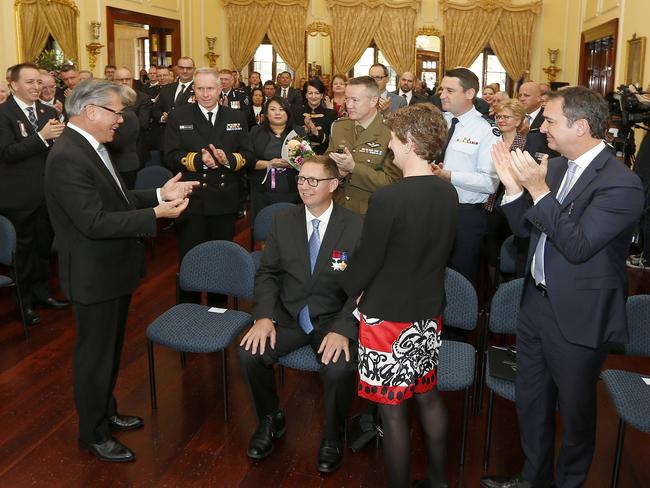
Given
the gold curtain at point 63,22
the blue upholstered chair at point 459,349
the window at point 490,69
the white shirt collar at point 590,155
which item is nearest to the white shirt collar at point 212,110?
the blue upholstered chair at point 459,349

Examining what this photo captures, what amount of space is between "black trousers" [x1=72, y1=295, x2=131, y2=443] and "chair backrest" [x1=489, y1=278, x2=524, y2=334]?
69.2 inches

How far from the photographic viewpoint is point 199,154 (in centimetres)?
426

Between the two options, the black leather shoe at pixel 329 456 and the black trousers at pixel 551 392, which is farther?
the black leather shoe at pixel 329 456

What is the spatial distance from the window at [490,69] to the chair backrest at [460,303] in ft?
38.6

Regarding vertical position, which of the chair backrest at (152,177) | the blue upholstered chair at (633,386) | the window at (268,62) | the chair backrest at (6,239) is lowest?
the blue upholstered chair at (633,386)

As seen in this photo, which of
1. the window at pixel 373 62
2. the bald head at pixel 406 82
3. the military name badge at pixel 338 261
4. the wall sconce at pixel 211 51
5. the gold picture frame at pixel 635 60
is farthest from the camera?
the window at pixel 373 62

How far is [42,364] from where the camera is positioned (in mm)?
3979

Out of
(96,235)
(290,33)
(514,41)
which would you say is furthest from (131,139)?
(514,41)

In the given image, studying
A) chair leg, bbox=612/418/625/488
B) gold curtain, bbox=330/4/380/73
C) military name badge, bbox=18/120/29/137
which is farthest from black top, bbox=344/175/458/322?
gold curtain, bbox=330/4/380/73

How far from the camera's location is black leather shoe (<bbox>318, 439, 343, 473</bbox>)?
286cm

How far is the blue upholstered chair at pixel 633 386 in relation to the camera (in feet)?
8.13

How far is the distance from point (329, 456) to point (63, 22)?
918 centimetres

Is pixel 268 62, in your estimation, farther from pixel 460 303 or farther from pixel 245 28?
pixel 460 303

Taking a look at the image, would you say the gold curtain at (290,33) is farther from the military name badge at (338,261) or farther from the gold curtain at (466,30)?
the military name badge at (338,261)
